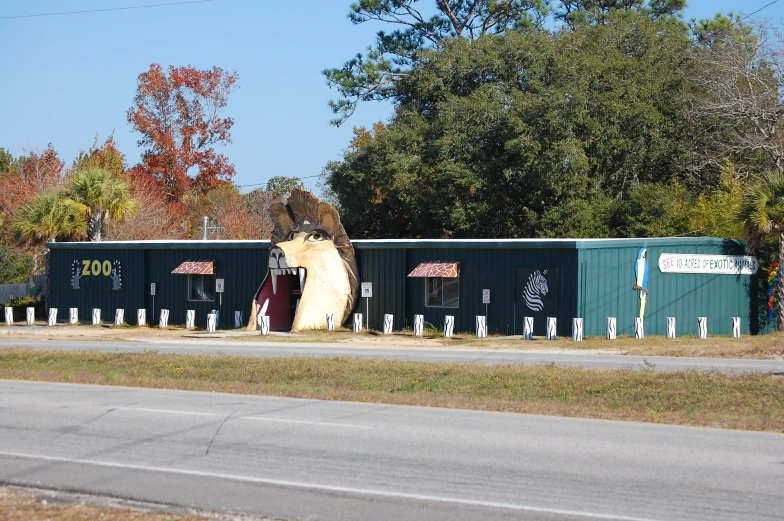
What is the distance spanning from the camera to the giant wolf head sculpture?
31391 mm

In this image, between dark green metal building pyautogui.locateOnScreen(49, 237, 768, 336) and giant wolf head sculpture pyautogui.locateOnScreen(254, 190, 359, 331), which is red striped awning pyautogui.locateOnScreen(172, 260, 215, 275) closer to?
dark green metal building pyautogui.locateOnScreen(49, 237, 768, 336)

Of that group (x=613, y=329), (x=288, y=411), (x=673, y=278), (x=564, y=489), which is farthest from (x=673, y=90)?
(x=564, y=489)

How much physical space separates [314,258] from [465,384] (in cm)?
1582

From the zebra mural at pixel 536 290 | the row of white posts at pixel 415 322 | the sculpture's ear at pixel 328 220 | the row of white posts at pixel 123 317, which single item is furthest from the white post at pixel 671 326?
the row of white posts at pixel 123 317

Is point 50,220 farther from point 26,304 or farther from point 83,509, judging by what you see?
point 83,509

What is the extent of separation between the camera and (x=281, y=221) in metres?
32.3

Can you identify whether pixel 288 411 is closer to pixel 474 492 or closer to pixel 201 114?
pixel 474 492

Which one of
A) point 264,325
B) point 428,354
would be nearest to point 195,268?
point 264,325

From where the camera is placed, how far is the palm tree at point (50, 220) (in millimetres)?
39031

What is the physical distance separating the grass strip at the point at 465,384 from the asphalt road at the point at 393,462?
1132mm

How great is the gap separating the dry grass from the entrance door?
21.4 meters

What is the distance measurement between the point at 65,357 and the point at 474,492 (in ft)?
52.1

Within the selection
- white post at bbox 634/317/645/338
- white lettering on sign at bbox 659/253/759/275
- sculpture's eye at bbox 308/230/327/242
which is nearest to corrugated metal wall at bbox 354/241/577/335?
sculpture's eye at bbox 308/230/327/242

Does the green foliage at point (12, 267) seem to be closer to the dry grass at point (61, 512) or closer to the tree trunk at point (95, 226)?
the tree trunk at point (95, 226)
